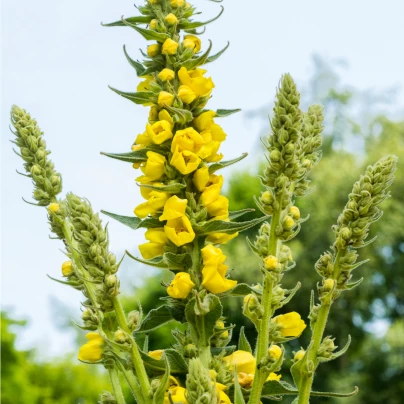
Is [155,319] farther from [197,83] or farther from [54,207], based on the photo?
[197,83]

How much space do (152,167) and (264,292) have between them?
292mm

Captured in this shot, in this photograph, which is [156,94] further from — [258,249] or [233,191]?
[233,191]

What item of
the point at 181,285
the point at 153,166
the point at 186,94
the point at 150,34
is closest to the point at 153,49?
the point at 150,34

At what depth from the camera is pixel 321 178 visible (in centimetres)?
1430

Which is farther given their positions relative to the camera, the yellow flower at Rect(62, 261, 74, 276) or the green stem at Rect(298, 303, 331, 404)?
the yellow flower at Rect(62, 261, 74, 276)

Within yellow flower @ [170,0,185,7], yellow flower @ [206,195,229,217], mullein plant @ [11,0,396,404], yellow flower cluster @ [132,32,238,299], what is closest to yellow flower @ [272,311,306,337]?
mullein plant @ [11,0,396,404]

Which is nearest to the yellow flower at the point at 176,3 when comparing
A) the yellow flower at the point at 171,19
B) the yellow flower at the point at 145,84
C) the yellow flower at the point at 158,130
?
the yellow flower at the point at 171,19

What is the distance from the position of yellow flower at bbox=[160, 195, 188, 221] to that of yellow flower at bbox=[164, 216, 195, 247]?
1cm

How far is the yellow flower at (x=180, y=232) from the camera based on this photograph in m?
1.14

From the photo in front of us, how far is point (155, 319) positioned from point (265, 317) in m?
0.21

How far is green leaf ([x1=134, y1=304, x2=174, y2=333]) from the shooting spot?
3.93ft

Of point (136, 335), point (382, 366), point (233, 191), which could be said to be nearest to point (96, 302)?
point (136, 335)

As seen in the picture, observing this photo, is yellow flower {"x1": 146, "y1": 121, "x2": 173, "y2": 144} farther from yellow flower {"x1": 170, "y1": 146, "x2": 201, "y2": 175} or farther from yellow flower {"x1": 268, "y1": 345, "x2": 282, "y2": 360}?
yellow flower {"x1": 268, "y1": 345, "x2": 282, "y2": 360}

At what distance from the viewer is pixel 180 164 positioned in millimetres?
1168
